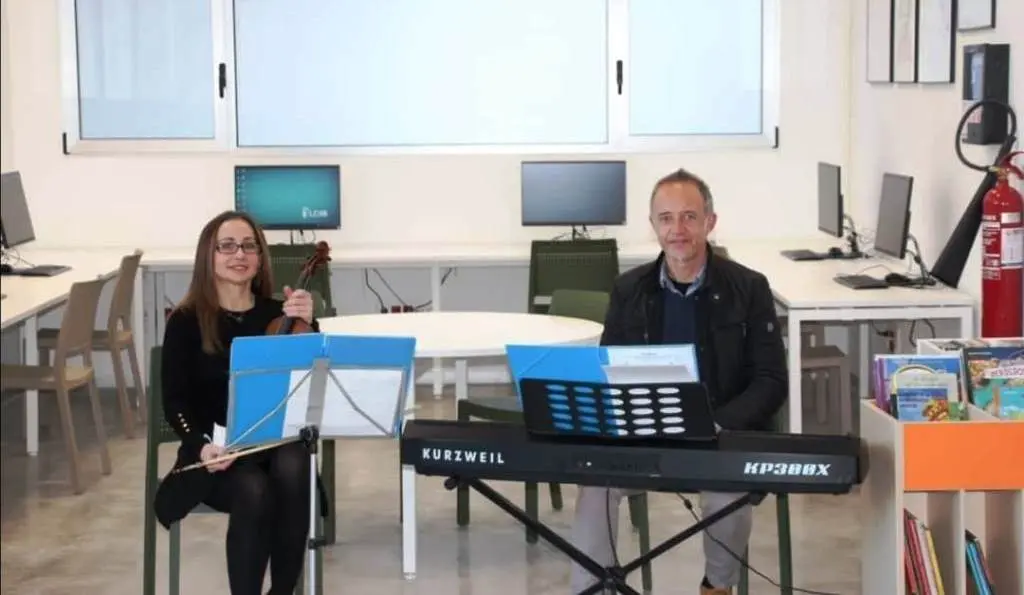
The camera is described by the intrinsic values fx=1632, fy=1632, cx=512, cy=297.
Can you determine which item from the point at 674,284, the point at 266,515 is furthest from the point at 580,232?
the point at 266,515

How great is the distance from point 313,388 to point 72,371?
311cm

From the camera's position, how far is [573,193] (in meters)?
8.51

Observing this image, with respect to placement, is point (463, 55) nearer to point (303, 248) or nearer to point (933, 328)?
point (303, 248)

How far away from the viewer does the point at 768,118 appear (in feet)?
28.7

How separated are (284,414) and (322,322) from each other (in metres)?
1.98

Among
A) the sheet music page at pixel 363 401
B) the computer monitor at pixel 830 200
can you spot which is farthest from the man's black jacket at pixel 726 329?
the computer monitor at pixel 830 200

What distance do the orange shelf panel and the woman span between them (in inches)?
61.9

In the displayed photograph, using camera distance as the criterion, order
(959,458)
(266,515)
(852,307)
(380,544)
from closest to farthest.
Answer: (959,458)
(266,515)
(380,544)
(852,307)

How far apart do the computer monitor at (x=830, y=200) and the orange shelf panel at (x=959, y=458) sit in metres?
3.77

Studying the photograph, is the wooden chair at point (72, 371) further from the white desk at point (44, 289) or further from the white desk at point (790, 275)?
the white desk at point (790, 275)

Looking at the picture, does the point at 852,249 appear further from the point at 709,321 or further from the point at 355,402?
the point at 355,402

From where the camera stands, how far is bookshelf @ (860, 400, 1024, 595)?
12.6ft

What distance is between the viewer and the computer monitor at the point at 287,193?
27.7 feet

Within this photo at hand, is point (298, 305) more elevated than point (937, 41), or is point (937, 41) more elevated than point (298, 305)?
point (937, 41)
